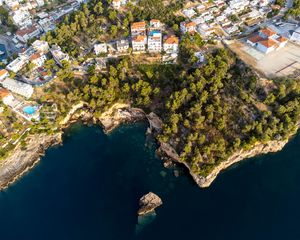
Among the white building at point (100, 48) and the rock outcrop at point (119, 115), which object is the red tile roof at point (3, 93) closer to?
the rock outcrop at point (119, 115)

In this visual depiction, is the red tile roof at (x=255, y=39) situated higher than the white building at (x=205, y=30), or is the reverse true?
the white building at (x=205, y=30)

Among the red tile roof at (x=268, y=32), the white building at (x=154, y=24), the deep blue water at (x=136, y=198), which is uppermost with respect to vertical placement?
the white building at (x=154, y=24)

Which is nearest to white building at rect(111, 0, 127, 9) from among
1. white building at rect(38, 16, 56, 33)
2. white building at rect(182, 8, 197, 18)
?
white building at rect(182, 8, 197, 18)

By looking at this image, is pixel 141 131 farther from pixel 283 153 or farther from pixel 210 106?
pixel 283 153

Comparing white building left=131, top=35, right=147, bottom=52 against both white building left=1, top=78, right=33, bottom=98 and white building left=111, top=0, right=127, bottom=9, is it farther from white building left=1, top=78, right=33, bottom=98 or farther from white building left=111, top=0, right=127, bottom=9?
white building left=1, top=78, right=33, bottom=98

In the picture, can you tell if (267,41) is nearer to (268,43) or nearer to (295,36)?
(268,43)

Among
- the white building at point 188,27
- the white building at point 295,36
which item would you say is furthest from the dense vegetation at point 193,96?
the white building at point 295,36

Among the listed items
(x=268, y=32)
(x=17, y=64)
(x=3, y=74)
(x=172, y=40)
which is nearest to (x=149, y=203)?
(x=172, y=40)
